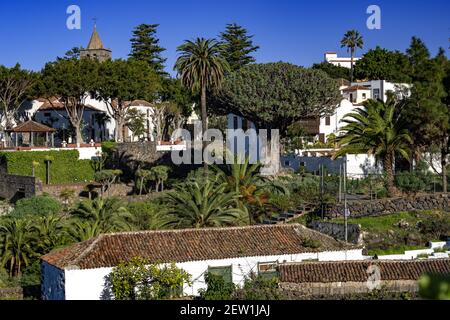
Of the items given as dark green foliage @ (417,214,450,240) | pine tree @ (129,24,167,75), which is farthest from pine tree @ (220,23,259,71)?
dark green foliage @ (417,214,450,240)

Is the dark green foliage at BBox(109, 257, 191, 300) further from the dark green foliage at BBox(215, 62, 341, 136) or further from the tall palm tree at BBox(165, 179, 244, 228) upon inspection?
the dark green foliage at BBox(215, 62, 341, 136)

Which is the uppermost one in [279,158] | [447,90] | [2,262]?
[447,90]

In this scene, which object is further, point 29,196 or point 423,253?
point 29,196

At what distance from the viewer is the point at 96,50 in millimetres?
102688

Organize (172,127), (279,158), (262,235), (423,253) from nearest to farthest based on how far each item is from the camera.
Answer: (262,235), (423,253), (279,158), (172,127)

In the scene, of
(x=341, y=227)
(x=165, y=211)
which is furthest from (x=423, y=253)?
(x=165, y=211)

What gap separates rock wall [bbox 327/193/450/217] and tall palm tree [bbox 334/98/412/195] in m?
1.62

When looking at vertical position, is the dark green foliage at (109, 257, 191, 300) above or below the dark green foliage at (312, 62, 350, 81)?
below

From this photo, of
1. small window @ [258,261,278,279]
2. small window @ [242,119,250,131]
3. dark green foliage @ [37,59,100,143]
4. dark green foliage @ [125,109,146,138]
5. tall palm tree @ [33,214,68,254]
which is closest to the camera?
small window @ [258,261,278,279]

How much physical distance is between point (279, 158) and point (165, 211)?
71.3 feet

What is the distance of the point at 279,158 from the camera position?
5975 cm

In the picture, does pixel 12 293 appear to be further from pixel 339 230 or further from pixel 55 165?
pixel 55 165

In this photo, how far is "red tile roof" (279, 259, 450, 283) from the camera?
92.0 feet
